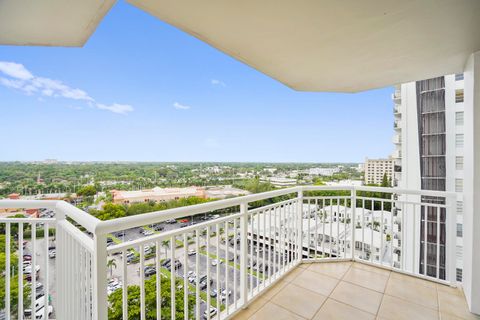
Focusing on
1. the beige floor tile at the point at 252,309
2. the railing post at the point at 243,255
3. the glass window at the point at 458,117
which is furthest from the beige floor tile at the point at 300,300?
the glass window at the point at 458,117

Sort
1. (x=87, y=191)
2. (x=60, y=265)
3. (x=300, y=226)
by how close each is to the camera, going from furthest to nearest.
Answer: (x=300, y=226), (x=87, y=191), (x=60, y=265)

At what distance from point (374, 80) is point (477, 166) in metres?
1.31

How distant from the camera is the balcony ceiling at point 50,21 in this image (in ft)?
4.01

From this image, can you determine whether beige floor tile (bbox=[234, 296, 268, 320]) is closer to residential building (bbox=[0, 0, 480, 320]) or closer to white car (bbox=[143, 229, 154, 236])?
residential building (bbox=[0, 0, 480, 320])

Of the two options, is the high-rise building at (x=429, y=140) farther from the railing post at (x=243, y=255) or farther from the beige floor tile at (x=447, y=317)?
the railing post at (x=243, y=255)

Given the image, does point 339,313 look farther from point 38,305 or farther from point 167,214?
point 38,305

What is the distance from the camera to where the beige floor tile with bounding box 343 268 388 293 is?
240cm

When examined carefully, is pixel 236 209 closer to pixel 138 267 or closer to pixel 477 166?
pixel 138 267

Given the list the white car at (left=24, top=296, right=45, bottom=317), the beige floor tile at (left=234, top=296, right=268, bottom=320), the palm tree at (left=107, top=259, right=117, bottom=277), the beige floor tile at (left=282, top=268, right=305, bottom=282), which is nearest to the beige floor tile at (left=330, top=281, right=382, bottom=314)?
the beige floor tile at (left=282, top=268, right=305, bottom=282)

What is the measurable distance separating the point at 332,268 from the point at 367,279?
15.7 inches

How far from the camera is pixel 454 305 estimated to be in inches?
81.5

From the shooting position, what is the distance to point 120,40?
709 centimetres

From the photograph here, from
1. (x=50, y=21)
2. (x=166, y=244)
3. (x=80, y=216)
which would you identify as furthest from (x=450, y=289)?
(x=50, y=21)

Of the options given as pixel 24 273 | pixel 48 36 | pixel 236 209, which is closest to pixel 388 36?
pixel 236 209
